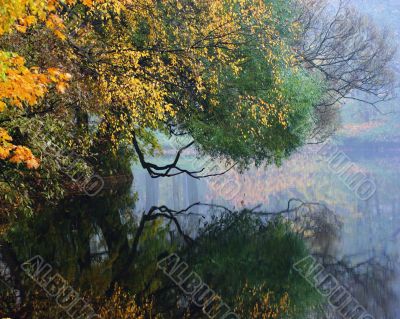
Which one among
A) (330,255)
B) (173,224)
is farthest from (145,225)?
(330,255)

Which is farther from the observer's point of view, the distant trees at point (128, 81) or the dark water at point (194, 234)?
the dark water at point (194, 234)

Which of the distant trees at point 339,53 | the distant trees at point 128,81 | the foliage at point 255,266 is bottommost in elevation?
the foliage at point 255,266

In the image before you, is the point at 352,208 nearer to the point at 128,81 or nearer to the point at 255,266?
the point at 255,266

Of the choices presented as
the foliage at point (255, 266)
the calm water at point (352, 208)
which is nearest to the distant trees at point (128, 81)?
the foliage at point (255, 266)

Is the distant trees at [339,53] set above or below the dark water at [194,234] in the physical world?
above

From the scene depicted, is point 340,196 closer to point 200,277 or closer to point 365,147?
point 200,277

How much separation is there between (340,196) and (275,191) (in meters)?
6.12

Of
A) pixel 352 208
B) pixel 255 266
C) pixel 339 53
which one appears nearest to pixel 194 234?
pixel 255 266

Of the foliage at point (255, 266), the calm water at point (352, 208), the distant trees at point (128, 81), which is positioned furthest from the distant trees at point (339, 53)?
the foliage at point (255, 266)

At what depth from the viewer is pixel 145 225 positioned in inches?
978

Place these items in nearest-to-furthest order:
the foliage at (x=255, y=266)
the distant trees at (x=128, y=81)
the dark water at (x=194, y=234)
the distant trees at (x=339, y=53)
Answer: the foliage at (x=255, y=266)
the distant trees at (x=128, y=81)
the dark water at (x=194, y=234)
the distant trees at (x=339, y=53)

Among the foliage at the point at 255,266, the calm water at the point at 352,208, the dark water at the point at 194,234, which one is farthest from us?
the calm water at the point at 352,208

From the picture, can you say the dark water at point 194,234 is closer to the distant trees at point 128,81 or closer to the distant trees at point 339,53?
the distant trees at point 128,81

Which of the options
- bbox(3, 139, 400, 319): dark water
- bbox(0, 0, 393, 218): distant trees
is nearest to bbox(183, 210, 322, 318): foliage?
bbox(3, 139, 400, 319): dark water
